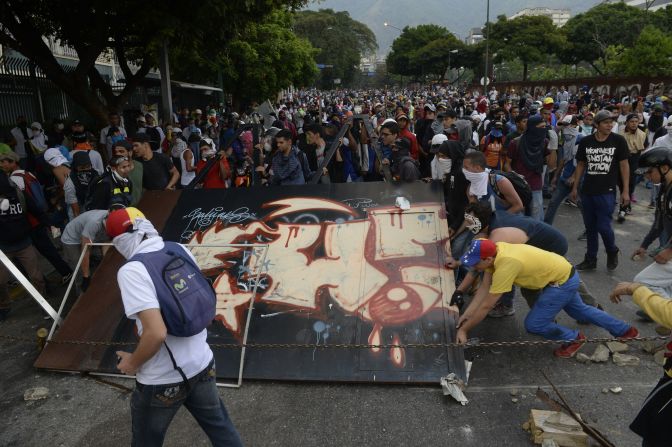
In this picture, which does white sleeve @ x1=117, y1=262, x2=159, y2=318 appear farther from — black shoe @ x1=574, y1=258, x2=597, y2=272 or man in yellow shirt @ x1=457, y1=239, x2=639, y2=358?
black shoe @ x1=574, y1=258, x2=597, y2=272

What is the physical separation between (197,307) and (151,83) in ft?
53.4

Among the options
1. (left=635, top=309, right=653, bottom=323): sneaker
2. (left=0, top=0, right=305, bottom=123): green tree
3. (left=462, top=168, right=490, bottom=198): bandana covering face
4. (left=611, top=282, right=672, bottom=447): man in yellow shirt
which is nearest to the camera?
(left=611, top=282, right=672, bottom=447): man in yellow shirt

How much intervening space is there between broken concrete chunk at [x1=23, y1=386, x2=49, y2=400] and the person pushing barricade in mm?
1961

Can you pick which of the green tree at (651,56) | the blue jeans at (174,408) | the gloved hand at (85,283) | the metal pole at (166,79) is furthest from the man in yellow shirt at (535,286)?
the green tree at (651,56)

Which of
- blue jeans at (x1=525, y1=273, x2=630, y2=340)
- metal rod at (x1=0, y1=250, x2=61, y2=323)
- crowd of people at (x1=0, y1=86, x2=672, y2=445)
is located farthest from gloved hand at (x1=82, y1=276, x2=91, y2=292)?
blue jeans at (x1=525, y1=273, x2=630, y2=340)

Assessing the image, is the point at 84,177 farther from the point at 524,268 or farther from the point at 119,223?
the point at 524,268

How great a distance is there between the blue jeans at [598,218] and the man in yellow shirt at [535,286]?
1.92 metres

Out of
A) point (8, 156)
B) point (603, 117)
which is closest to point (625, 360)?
point (603, 117)

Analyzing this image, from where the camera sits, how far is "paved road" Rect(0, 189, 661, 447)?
10.9 ft

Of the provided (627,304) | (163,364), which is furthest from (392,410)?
(627,304)

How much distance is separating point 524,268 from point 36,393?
157 inches

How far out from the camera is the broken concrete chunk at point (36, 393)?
156 inches

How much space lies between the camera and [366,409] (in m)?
3.59

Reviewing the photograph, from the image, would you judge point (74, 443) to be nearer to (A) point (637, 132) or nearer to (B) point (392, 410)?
(B) point (392, 410)
